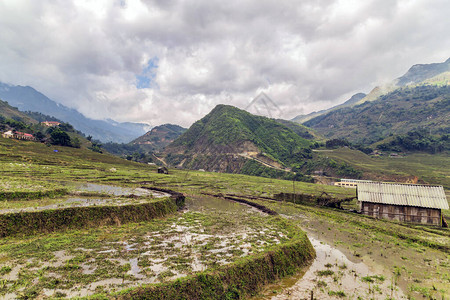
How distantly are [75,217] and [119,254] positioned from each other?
334 inches

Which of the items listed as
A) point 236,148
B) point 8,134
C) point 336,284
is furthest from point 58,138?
point 336,284

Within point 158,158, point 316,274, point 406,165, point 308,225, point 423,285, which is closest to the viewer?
point 423,285

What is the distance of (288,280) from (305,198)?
32374 mm

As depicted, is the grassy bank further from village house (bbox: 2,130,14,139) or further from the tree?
village house (bbox: 2,130,14,139)

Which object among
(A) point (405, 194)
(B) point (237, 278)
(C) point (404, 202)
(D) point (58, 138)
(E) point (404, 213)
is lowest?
(B) point (237, 278)

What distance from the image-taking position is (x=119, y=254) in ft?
49.2

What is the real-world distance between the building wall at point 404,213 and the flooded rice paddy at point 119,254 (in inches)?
692

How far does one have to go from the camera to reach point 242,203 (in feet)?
133

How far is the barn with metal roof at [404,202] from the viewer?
2964cm

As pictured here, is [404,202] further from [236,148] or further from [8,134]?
[8,134]

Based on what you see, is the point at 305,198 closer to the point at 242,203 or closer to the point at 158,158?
the point at 242,203

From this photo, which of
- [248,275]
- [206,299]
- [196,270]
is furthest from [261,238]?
[206,299]

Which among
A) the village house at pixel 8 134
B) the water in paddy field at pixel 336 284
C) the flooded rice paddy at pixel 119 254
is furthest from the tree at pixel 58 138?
the water in paddy field at pixel 336 284

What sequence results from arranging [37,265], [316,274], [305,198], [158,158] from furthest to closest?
[158,158], [305,198], [316,274], [37,265]
